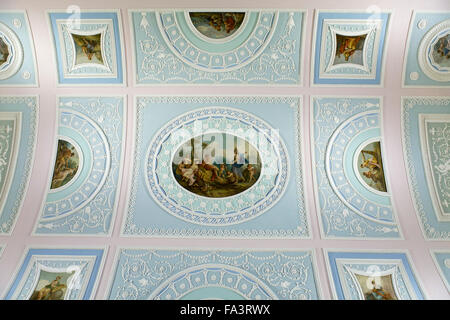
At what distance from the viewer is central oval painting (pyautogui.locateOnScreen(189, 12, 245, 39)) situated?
31.3 ft

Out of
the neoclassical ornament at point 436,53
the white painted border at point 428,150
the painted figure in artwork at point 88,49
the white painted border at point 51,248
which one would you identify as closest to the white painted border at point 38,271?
the white painted border at point 51,248

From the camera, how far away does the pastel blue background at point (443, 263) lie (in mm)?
8871

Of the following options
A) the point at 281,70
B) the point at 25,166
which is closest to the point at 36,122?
the point at 25,166

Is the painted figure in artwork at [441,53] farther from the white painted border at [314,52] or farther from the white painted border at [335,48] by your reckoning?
the white painted border at [335,48]

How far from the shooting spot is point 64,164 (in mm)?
10445

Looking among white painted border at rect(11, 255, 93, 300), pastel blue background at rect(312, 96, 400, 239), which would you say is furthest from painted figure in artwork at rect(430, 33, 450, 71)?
white painted border at rect(11, 255, 93, 300)

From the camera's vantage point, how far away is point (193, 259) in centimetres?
916

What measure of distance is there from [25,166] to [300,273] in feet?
25.8

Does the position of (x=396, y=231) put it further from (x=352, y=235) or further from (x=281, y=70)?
(x=281, y=70)

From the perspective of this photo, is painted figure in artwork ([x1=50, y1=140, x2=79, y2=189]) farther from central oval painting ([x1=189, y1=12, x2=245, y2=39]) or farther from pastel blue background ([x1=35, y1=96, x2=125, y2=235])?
central oval painting ([x1=189, y1=12, x2=245, y2=39])

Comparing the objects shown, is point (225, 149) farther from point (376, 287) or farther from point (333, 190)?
point (376, 287)

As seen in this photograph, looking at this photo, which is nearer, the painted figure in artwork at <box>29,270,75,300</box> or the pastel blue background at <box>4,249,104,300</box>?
the painted figure in artwork at <box>29,270,75,300</box>

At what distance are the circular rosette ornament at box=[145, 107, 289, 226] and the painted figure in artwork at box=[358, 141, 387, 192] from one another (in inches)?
83.9

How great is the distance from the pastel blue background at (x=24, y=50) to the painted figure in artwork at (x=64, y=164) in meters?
1.91
